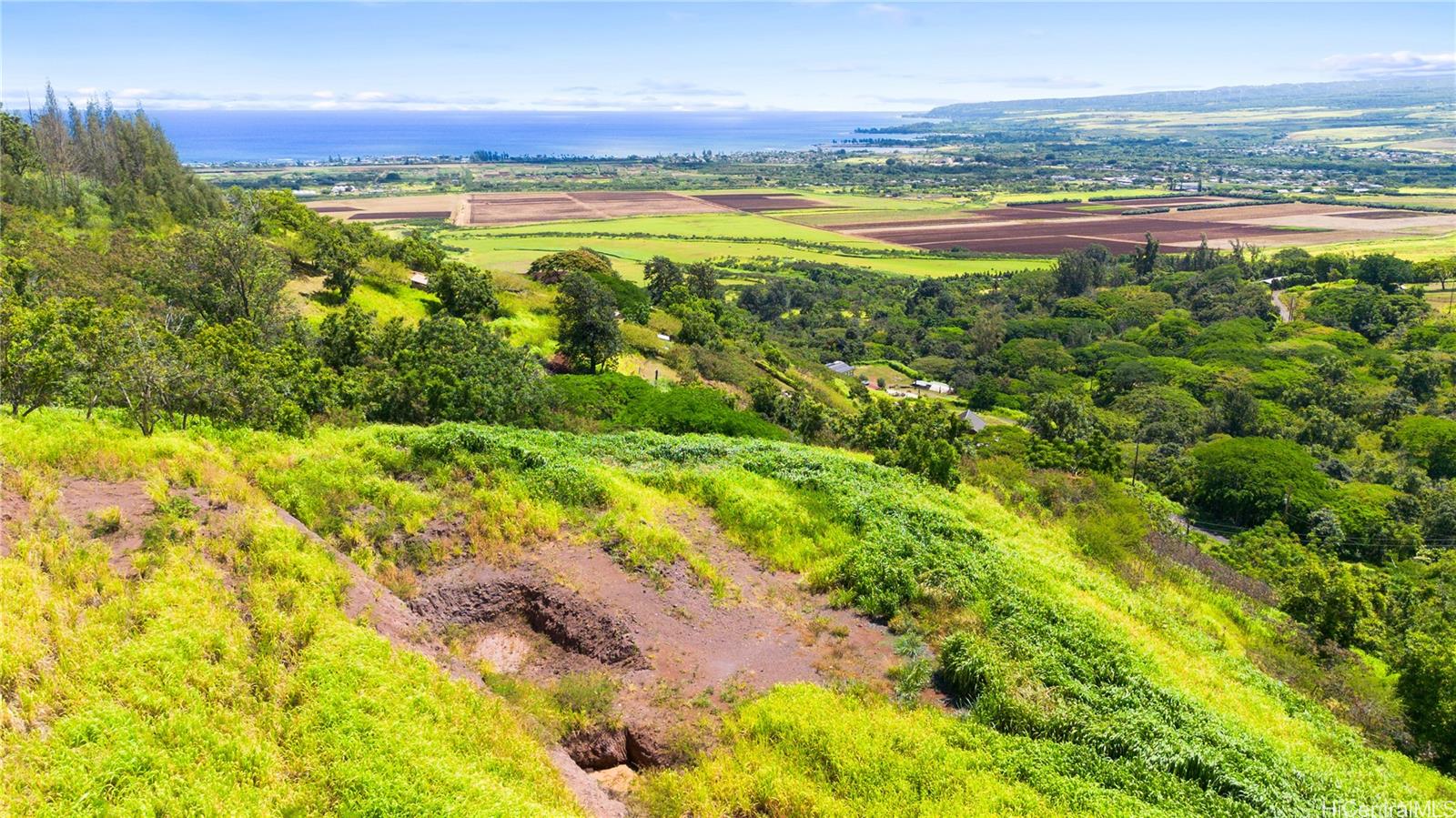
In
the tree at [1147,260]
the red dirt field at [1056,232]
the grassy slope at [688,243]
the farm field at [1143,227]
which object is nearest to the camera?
the grassy slope at [688,243]

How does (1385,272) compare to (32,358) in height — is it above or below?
below

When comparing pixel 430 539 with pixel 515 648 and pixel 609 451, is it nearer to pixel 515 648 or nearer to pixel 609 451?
pixel 515 648

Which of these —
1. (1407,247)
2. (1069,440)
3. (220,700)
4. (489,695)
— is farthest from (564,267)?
(1407,247)

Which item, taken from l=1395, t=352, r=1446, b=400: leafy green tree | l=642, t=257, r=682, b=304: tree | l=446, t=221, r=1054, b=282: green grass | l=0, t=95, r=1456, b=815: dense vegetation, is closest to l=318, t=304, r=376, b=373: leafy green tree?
l=0, t=95, r=1456, b=815: dense vegetation

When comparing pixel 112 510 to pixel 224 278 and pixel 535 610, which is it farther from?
pixel 224 278

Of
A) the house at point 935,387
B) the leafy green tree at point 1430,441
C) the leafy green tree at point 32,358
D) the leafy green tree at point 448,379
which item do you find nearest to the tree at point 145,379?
the leafy green tree at point 32,358

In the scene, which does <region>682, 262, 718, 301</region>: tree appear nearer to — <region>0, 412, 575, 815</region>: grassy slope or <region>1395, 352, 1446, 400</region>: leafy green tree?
<region>0, 412, 575, 815</region>: grassy slope

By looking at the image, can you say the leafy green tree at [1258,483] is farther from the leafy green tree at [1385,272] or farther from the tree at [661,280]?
the leafy green tree at [1385,272]
